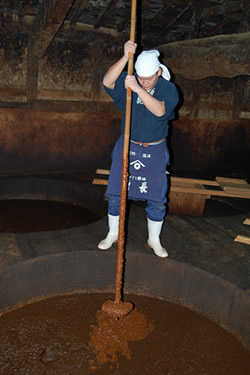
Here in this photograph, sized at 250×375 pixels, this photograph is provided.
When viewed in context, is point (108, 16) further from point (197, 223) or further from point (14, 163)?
point (197, 223)

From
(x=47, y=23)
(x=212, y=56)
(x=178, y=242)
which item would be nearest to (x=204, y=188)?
(x=178, y=242)

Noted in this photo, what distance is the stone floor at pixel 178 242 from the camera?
11.7 ft

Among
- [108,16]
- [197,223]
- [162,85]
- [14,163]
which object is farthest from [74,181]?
[162,85]

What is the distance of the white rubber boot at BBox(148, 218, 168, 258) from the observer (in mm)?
3689

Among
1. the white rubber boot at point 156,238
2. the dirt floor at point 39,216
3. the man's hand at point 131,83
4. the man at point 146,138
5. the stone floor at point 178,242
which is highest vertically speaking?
the man's hand at point 131,83

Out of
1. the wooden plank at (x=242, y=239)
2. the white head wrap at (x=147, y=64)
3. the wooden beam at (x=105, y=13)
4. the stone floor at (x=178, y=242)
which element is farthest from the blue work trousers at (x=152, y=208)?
the wooden beam at (x=105, y=13)

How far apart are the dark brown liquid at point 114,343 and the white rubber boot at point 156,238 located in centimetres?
58

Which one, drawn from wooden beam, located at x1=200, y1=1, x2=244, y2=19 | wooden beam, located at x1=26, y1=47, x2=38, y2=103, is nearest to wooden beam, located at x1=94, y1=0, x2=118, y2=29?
wooden beam, located at x1=26, y1=47, x2=38, y2=103

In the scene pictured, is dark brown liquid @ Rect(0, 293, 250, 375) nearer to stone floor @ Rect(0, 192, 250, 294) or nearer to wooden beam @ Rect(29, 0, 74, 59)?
stone floor @ Rect(0, 192, 250, 294)

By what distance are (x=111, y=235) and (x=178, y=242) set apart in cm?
87

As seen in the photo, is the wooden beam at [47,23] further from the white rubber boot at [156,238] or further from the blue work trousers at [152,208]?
the white rubber boot at [156,238]

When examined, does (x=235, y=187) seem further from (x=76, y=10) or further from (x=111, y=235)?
(x=76, y=10)

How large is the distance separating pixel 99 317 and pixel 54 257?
79cm

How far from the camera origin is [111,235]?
12.4ft
